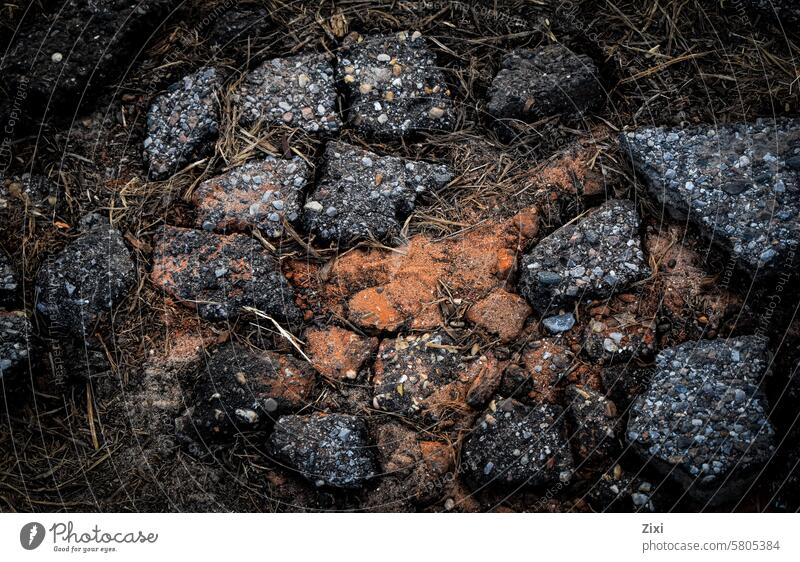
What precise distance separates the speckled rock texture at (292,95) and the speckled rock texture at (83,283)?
611mm

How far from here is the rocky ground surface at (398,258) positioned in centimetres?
178

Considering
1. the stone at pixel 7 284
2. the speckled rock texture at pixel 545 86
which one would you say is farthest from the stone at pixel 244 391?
the speckled rock texture at pixel 545 86

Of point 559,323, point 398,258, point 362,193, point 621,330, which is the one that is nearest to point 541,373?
point 559,323

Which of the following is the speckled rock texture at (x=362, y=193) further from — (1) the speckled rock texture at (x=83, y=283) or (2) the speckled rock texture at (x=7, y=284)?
(2) the speckled rock texture at (x=7, y=284)

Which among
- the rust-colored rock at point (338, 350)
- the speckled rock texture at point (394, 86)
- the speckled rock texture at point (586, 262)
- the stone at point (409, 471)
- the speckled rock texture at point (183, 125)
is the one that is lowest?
the stone at point (409, 471)

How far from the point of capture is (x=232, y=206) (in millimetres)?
2000

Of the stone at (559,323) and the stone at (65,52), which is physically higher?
the stone at (65,52)

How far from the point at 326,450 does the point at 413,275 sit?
0.59 m

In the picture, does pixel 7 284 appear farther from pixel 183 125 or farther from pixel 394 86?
pixel 394 86

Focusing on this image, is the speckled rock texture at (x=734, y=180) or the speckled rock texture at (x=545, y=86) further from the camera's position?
the speckled rock texture at (x=545, y=86)

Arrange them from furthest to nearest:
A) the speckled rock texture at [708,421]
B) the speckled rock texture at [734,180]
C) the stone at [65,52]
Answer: the stone at [65,52] → the speckled rock texture at [734,180] → the speckled rock texture at [708,421]
